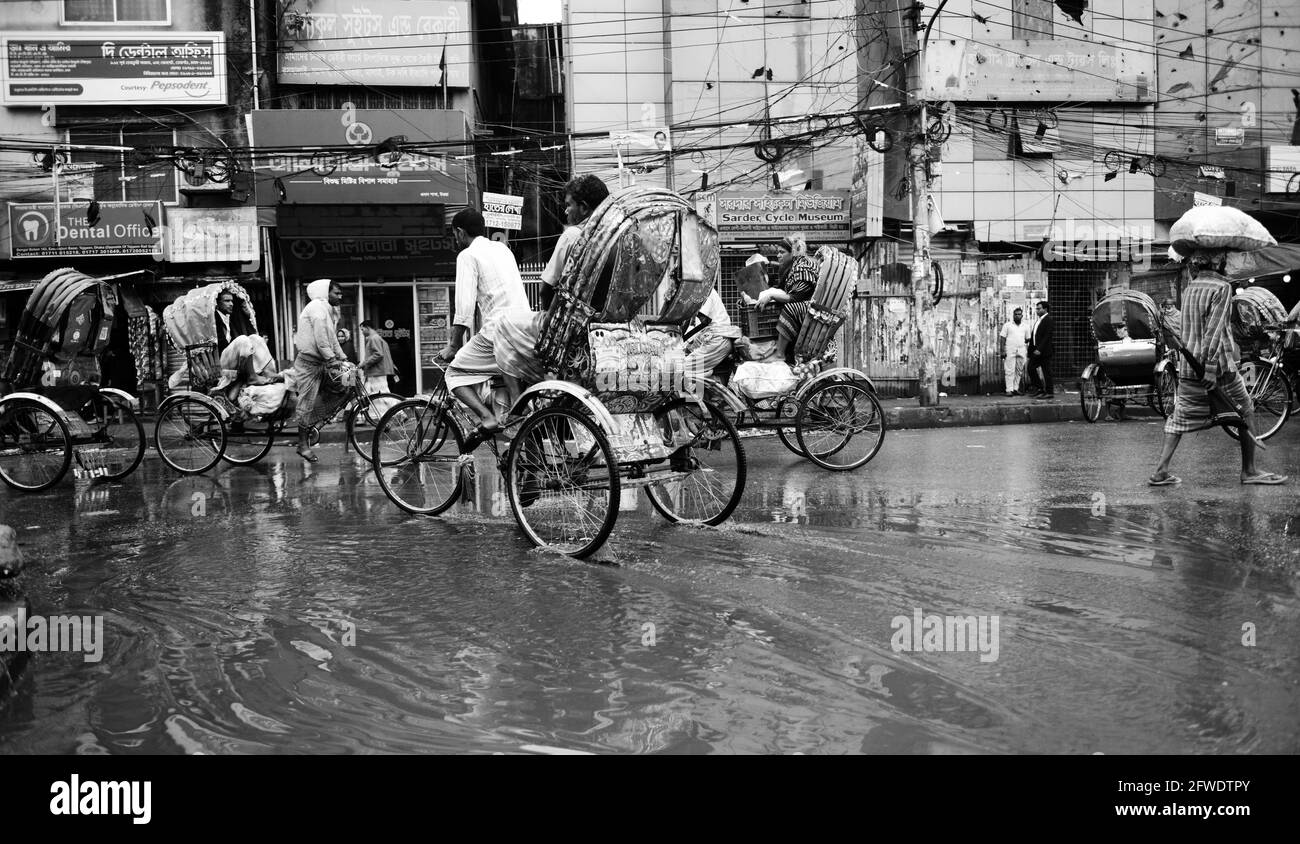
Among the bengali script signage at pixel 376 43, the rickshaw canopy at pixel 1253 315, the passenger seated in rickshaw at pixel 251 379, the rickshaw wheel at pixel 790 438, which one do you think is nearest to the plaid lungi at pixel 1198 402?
the rickshaw wheel at pixel 790 438

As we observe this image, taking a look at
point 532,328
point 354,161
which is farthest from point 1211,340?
point 354,161

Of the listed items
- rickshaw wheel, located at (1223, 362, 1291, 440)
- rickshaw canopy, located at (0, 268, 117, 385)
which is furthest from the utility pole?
rickshaw canopy, located at (0, 268, 117, 385)

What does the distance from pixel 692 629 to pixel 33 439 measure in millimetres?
7848

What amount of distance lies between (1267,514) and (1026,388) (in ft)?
57.5

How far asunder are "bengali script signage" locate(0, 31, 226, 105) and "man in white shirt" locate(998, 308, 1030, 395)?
1633 centimetres

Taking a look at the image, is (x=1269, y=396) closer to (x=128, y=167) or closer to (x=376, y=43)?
(x=376, y=43)

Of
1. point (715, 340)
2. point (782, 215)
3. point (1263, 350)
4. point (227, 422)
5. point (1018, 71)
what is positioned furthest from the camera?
point (1018, 71)

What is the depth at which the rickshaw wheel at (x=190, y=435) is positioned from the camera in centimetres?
1090

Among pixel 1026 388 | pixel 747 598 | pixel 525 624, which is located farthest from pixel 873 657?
pixel 1026 388

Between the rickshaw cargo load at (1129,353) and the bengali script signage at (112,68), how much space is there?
16.8 m

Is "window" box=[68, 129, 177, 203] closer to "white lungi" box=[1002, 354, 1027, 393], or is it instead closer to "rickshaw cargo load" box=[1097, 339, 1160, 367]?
"white lungi" box=[1002, 354, 1027, 393]

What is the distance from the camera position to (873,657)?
12.6 ft

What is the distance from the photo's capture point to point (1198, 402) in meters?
7.88
